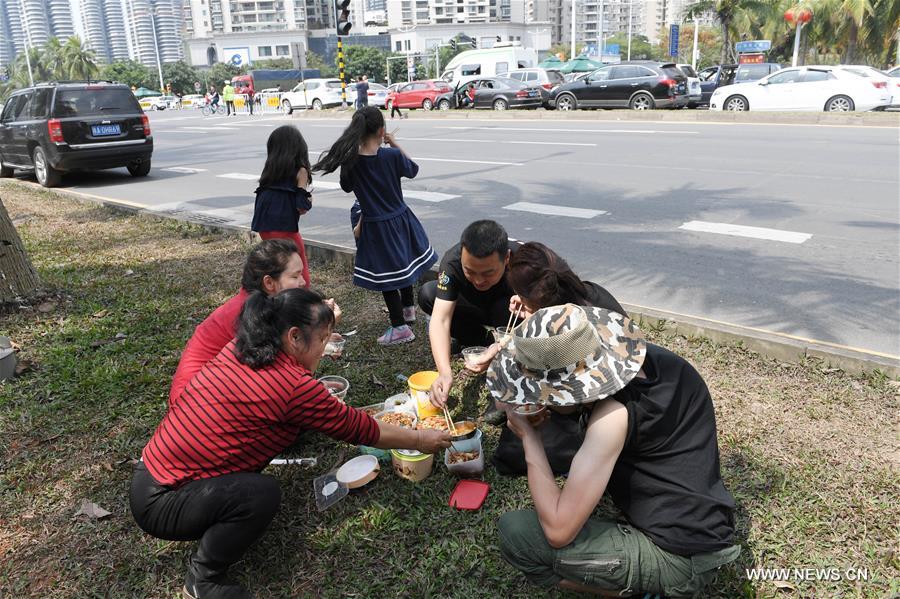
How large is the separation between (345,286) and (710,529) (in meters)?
3.99

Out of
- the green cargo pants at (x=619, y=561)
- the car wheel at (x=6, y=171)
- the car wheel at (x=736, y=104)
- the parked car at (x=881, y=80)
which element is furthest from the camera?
the car wheel at (x=736, y=104)

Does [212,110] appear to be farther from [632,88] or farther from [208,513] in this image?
[208,513]

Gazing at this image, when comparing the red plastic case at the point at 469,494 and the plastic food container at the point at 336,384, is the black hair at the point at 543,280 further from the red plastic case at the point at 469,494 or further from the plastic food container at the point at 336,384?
the plastic food container at the point at 336,384

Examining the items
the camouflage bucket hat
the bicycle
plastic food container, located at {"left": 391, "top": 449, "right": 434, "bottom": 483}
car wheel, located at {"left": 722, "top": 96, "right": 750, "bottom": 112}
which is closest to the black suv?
plastic food container, located at {"left": 391, "top": 449, "right": 434, "bottom": 483}

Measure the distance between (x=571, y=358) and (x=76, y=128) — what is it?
38.2ft

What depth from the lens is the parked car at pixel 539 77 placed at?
75.3 feet

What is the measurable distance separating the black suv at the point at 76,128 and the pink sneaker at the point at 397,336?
8.97 m

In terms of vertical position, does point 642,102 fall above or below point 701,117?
above

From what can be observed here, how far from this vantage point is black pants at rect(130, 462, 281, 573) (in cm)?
226

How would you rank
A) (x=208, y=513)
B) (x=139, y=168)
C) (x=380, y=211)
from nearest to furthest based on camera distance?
(x=208, y=513) → (x=380, y=211) → (x=139, y=168)

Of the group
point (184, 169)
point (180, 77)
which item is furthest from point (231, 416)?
point (180, 77)

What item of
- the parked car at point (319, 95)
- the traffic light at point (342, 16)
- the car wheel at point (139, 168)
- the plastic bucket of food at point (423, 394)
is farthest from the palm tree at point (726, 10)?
the plastic bucket of food at point (423, 394)

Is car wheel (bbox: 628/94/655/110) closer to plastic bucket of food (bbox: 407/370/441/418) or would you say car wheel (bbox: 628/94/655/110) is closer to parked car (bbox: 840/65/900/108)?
parked car (bbox: 840/65/900/108)

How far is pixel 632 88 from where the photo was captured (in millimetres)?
19688
